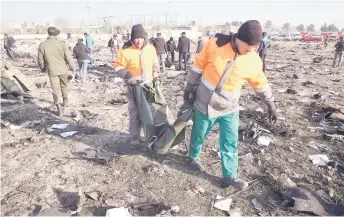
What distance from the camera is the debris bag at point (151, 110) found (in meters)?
3.76

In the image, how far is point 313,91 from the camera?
822 cm

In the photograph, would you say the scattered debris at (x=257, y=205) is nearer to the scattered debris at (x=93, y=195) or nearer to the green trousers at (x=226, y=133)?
the green trousers at (x=226, y=133)

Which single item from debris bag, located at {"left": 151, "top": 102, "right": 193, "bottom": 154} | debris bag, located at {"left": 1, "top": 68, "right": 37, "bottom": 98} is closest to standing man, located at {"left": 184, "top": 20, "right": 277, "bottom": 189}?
debris bag, located at {"left": 151, "top": 102, "right": 193, "bottom": 154}

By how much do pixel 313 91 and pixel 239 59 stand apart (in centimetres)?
642

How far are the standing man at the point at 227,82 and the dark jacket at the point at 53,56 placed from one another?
3301 millimetres

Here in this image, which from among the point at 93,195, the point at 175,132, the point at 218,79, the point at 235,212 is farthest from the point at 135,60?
the point at 235,212

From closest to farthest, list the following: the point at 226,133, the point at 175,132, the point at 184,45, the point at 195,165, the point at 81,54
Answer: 1. the point at 226,133
2. the point at 175,132
3. the point at 195,165
4. the point at 81,54
5. the point at 184,45

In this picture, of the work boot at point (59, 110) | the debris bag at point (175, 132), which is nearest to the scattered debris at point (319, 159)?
the debris bag at point (175, 132)

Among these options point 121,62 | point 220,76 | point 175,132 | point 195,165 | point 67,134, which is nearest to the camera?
point 220,76

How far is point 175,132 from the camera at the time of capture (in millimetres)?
3523

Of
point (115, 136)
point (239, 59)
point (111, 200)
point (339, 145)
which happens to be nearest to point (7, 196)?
point (111, 200)

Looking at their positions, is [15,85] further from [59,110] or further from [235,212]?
[235,212]

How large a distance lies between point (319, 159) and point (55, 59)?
496 cm

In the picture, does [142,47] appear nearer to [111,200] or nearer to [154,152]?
[154,152]
